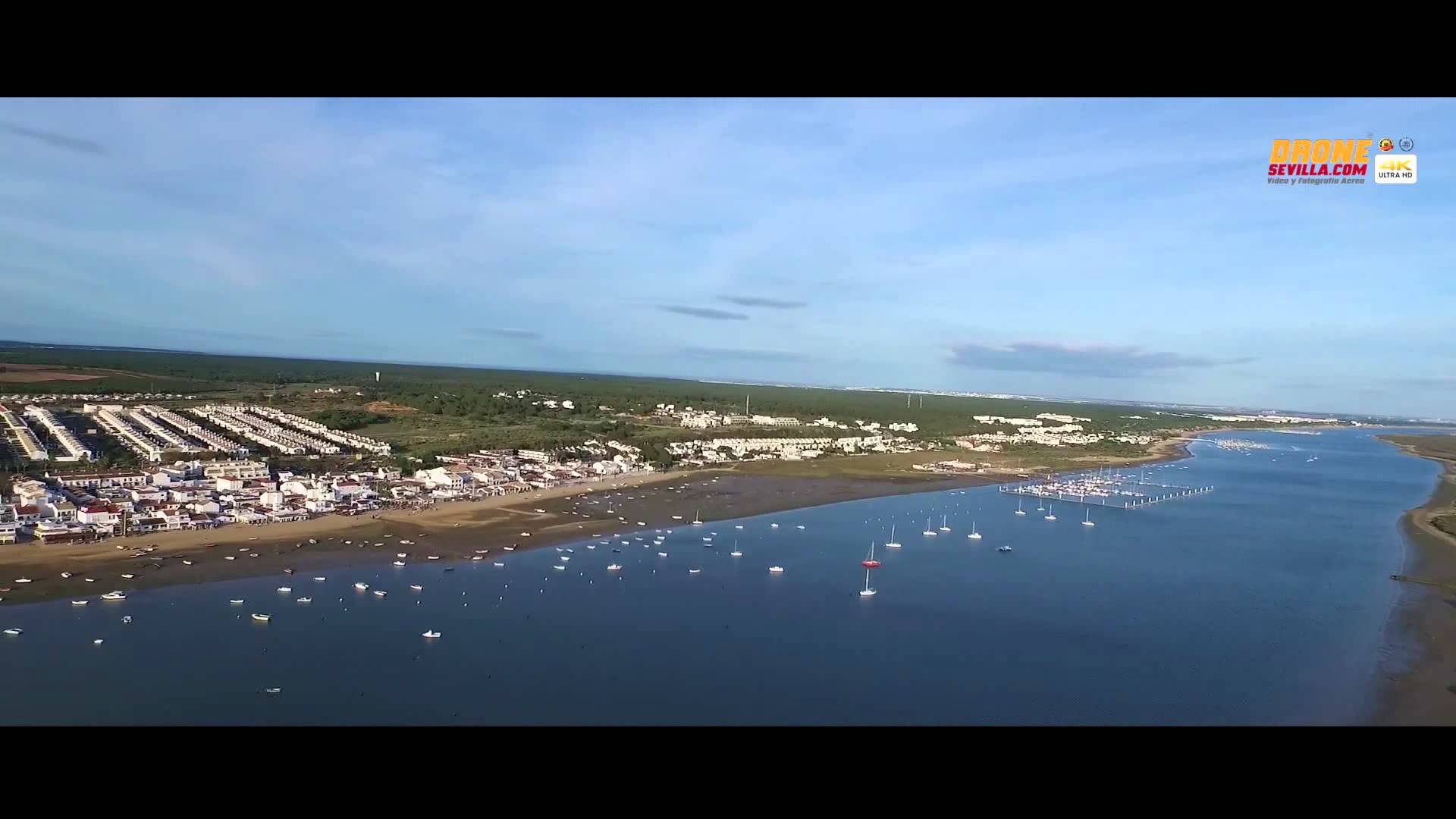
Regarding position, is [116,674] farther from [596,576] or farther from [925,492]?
[925,492]

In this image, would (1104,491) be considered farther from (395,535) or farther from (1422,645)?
(395,535)

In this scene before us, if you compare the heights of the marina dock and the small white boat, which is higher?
the marina dock

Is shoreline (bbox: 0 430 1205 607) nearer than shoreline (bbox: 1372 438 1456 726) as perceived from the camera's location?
No

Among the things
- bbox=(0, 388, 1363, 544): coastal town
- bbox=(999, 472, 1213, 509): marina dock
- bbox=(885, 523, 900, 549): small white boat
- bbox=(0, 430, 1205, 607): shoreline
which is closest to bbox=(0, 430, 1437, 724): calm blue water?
bbox=(885, 523, 900, 549): small white boat

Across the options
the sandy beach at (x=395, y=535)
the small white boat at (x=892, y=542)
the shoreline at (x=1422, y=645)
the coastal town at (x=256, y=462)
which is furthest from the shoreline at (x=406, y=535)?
the shoreline at (x=1422, y=645)

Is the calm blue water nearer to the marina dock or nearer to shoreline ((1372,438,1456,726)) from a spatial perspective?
shoreline ((1372,438,1456,726))

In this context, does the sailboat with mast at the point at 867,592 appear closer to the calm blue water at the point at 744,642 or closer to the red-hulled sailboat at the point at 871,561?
the calm blue water at the point at 744,642
